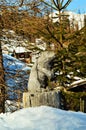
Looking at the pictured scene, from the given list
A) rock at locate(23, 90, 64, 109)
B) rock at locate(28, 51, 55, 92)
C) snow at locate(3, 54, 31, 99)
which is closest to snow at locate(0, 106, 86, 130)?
rock at locate(23, 90, 64, 109)

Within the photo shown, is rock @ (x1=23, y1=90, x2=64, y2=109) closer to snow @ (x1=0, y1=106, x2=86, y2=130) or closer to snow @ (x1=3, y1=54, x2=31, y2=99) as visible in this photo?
snow @ (x1=0, y1=106, x2=86, y2=130)

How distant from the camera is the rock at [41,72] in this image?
4242 mm

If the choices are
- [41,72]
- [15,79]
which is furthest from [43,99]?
[15,79]

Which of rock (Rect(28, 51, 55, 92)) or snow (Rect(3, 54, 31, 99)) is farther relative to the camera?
snow (Rect(3, 54, 31, 99))

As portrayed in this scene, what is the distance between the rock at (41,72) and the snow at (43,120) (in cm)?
120

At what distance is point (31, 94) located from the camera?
148 inches

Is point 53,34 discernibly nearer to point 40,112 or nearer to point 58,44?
point 58,44

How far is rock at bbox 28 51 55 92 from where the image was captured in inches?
167

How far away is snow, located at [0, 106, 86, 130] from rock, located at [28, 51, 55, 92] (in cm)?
120

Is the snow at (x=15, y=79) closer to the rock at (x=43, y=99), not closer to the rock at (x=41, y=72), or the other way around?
the rock at (x=41, y=72)

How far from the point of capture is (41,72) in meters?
4.66

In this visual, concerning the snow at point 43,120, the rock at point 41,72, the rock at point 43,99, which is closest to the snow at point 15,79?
the rock at point 41,72

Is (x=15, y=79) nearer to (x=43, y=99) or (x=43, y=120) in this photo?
(x=43, y=99)

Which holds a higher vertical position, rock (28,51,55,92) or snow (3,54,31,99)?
rock (28,51,55,92)
